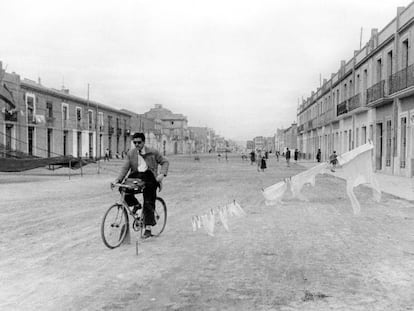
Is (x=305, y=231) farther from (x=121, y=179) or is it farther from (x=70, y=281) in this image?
(x=70, y=281)

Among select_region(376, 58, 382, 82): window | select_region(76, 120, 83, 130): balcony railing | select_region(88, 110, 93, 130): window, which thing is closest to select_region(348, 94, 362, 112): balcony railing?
select_region(376, 58, 382, 82): window

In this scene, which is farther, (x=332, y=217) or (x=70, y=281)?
(x=332, y=217)

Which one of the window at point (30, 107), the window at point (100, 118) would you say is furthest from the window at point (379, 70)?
the window at point (100, 118)

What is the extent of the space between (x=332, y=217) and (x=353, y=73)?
1011 inches

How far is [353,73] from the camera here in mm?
32562

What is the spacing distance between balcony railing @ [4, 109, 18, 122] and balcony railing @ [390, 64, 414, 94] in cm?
2505

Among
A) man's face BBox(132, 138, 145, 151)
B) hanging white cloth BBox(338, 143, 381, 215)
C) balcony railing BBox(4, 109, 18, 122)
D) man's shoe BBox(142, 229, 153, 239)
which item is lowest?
man's shoe BBox(142, 229, 153, 239)

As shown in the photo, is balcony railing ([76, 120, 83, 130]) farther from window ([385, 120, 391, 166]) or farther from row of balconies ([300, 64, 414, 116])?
window ([385, 120, 391, 166])

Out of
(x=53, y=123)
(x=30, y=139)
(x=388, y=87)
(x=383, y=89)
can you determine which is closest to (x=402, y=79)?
(x=388, y=87)

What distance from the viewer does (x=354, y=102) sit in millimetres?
31547

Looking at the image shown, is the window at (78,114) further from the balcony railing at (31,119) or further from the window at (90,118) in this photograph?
the balcony railing at (31,119)

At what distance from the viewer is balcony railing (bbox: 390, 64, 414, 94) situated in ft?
68.0

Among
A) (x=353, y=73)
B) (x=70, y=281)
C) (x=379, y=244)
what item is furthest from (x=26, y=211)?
(x=353, y=73)

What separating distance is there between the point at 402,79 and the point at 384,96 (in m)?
2.58
